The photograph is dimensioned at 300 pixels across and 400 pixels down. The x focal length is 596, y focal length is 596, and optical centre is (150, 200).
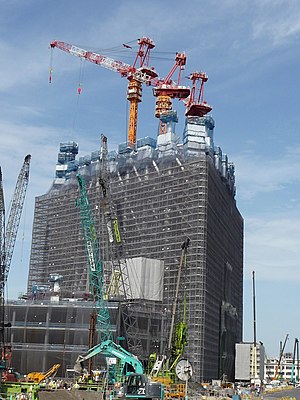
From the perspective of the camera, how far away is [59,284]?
149250 millimetres

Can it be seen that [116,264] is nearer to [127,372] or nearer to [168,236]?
[168,236]

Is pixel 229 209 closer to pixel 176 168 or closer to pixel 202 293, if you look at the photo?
pixel 176 168

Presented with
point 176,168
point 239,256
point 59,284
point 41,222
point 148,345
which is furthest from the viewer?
point 239,256

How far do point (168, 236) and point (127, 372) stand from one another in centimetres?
5368

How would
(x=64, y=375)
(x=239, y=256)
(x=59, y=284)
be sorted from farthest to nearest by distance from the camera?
(x=239, y=256), (x=59, y=284), (x=64, y=375)

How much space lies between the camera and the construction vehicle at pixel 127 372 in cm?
4426

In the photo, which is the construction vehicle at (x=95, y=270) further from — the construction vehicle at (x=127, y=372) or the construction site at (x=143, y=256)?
the construction vehicle at (x=127, y=372)

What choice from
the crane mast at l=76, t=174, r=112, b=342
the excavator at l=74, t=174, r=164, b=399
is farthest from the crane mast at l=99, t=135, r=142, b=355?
the crane mast at l=76, t=174, r=112, b=342

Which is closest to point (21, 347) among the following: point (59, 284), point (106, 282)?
point (106, 282)

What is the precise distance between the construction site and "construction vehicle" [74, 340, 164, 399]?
915 centimetres

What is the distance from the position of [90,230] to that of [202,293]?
2626cm

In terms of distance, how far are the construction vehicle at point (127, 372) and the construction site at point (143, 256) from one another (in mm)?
9153

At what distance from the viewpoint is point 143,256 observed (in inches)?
5256

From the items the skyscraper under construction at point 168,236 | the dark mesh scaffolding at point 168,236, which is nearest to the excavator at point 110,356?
the skyscraper under construction at point 168,236
